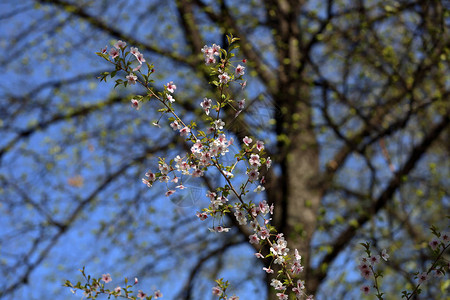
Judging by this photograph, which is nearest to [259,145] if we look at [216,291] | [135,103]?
[135,103]

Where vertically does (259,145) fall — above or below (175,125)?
below

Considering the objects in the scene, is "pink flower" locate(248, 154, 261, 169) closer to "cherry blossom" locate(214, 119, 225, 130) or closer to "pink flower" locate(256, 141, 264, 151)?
"pink flower" locate(256, 141, 264, 151)

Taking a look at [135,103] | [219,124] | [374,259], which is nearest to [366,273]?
[374,259]

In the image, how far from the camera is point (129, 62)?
1931 millimetres

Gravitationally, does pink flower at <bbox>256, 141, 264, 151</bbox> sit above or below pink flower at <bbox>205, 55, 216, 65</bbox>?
below

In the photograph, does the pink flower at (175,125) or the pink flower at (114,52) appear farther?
the pink flower at (175,125)

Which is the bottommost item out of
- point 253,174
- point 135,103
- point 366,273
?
point 366,273

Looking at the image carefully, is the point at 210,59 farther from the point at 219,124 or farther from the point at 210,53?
the point at 219,124

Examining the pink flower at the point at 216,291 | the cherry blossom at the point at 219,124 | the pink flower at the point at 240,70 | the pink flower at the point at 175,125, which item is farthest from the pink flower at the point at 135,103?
the pink flower at the point at 216,291

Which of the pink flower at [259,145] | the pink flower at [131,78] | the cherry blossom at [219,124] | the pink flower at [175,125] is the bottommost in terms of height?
the pink flower at [259,145]

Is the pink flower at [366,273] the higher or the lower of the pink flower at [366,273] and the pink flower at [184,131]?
the lower

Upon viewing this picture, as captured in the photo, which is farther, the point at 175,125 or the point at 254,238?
the point at 175,125

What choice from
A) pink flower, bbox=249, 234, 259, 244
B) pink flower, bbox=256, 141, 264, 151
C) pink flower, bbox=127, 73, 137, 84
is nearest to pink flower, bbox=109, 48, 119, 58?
pink flower, bbox=127, 73, 137, 84

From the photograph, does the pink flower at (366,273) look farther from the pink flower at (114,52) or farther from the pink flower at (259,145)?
the pink flower at (114,52)
